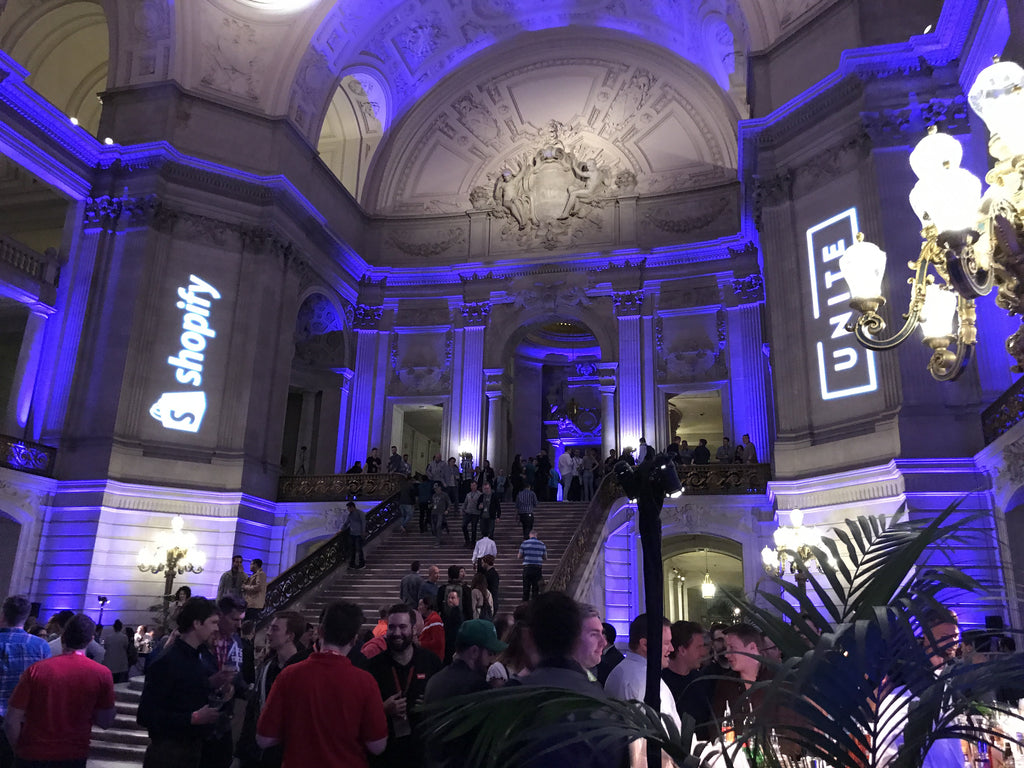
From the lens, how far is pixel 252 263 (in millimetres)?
17703

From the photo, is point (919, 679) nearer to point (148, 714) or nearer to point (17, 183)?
point (148, 714)

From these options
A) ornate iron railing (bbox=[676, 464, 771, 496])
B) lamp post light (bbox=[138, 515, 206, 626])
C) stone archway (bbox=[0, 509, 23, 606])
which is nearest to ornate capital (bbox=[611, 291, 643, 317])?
ornate iron railing (bbox=[676, 464, 771, 496])

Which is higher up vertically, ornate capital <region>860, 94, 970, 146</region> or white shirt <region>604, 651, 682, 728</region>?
ornate capital <region>860, 94, 970, 146</region>

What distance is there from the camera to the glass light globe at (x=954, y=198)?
5.34 metres

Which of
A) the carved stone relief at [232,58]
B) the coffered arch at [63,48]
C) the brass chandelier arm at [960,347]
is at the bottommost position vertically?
the brass chandelier arm at [960,347]

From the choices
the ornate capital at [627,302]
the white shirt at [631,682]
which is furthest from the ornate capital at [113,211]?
the white shirt at [631,682]

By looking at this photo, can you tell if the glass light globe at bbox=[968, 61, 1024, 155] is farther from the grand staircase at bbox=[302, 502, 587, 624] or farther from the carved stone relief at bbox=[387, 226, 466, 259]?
the carved stone relief at bbox=[387, 226, 466, 259]

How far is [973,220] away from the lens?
213 inches

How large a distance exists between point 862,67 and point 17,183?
18.8m

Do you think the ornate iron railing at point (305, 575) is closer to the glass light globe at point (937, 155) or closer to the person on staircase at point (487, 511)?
the person on staircase at point (487, 511)

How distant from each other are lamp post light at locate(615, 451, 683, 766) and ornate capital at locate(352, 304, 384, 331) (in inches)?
809

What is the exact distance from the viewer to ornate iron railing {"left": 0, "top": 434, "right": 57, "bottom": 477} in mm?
14328

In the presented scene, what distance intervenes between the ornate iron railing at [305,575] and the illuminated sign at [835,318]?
8.56 m

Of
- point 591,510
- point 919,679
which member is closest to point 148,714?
point 919,679
